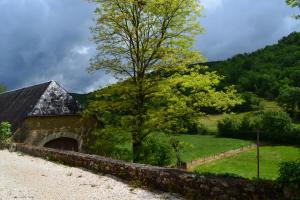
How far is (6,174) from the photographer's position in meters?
12.7

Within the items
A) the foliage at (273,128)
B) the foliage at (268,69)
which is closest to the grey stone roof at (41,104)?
the foliage at (273,128)

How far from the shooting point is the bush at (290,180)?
7.36 meters

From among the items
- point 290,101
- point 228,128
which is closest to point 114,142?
point 228,128

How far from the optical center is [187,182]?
30.9ft

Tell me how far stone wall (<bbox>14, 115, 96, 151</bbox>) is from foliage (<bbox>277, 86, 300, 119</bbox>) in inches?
2456

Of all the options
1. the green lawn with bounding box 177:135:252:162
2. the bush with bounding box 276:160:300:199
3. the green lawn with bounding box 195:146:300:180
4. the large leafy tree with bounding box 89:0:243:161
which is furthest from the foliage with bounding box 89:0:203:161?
the green lawn with bounding box 177:135:252:162

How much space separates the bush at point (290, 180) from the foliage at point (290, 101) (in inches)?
2937

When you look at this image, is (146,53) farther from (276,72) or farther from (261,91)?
(276,72)

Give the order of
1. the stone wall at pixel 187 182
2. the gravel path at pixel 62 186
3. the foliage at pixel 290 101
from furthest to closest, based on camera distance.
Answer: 1. the foliage at pixel 290 101
2. the gravel path at pixel 62 186
3. the stone wall at pixel 187 182

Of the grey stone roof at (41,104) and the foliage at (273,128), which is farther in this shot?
the foliage at (273,128)

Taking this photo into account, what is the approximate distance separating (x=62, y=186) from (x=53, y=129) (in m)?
13.6

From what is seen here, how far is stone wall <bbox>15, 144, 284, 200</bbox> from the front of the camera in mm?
7977

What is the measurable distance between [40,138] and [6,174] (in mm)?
10778

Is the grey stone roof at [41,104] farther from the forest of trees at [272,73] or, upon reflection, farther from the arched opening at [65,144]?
the forest of trees at [272,73]
